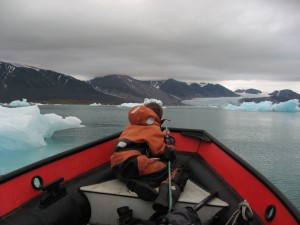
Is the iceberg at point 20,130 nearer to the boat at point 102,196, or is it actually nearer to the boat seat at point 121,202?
the boat at point 102,196

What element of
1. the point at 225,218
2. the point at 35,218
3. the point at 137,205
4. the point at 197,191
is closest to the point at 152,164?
the point at 137,205

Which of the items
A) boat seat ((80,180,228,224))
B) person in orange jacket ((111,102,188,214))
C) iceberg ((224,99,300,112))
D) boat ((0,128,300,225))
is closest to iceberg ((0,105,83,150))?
boat ((0,128,300,225))

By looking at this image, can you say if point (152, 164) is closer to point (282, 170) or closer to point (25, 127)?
point (282, 170)

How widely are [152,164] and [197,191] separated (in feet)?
1.86

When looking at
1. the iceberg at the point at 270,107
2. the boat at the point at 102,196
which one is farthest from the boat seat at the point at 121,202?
the iceberg at the point at 270,107

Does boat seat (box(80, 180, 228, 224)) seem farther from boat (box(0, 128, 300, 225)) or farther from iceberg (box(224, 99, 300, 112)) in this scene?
iceberg (box(224, 99, 300, 112))

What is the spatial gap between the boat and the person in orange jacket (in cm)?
13

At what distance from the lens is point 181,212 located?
2.14 m

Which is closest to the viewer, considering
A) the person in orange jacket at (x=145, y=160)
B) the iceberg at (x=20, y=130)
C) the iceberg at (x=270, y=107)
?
the person in orange jacket at (x=145, y=160)

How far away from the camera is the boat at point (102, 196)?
2395mm

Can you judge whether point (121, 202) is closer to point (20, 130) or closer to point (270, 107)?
point (20, 130)

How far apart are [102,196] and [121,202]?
201 millimetres

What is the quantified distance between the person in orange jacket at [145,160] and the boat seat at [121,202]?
3.4 inches

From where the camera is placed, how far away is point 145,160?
106 inches
